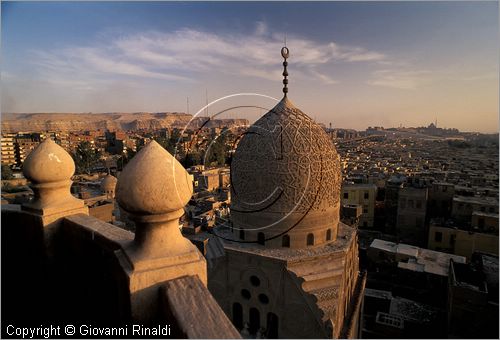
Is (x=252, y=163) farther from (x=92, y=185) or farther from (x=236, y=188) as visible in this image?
(x=92, y=185)

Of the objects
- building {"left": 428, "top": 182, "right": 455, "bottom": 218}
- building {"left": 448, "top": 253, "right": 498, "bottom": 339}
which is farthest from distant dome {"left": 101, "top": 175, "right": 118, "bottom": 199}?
building {"left": 428, "top": 182, "right": 455, "bottom": 218}

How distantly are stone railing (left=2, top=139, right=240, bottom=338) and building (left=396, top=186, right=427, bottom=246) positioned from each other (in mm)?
21201

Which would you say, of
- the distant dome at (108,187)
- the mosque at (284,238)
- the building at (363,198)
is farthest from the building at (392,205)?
the distant dome at (108,187)

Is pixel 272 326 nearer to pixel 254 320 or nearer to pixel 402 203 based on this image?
pixel 254 320

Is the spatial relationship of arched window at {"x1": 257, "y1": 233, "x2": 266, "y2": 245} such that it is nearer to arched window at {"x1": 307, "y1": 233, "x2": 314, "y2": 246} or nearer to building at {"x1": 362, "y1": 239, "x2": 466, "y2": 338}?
arched window at {"x1": 307, "y1": 233, "x2": 314, "y2": 246}

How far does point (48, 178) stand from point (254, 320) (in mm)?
6762

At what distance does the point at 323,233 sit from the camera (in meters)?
8.44

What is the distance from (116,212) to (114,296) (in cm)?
1641

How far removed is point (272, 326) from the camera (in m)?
7.80

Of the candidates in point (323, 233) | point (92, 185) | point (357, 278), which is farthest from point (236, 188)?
point (92, 185)

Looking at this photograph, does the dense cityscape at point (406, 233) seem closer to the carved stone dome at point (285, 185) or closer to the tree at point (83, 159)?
the carved stone dome at point (285, 185)

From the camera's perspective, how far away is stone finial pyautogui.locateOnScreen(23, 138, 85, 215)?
2.71 metres

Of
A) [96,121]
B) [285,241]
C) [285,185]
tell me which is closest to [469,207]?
[285,241]

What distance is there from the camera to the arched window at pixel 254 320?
8.05 m
